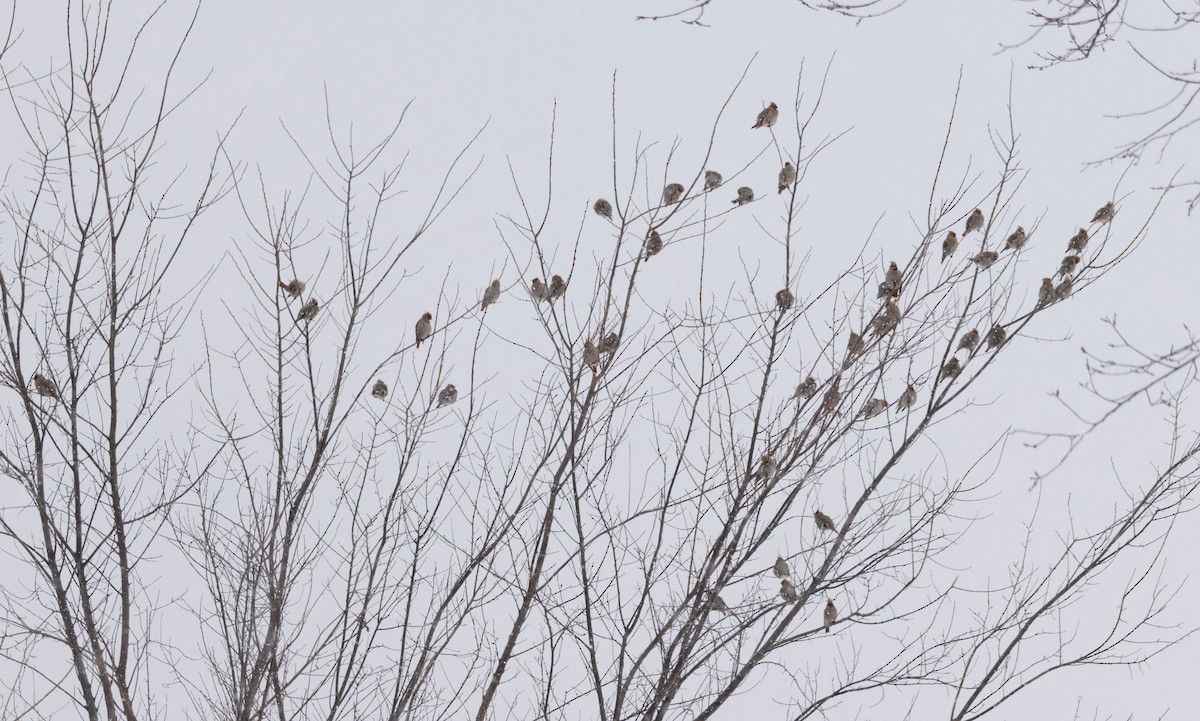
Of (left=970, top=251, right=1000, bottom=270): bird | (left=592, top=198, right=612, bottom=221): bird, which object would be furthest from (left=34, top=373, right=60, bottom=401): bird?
(left=970, top=251, right=1000, bottom=270): bird

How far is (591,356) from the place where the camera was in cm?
504

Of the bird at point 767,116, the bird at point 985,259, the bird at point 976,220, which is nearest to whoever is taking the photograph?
the bird at point 985,259

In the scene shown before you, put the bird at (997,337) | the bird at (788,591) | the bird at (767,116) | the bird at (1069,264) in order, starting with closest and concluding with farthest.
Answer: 1. the bird at (788,591)
2. the bird at (997,337)
3. the bird at (1069,264)
4. the bird at (767,116)

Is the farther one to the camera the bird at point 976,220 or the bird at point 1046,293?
the bird at point 976,220

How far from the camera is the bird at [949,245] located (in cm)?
580

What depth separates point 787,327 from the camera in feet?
17.5

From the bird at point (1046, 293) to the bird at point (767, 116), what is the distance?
3037 mm

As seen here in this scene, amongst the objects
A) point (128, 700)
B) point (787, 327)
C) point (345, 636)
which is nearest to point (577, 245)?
point (787, 327)

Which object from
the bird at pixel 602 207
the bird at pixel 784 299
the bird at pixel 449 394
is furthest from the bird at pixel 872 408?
the bird at pixel 449 394

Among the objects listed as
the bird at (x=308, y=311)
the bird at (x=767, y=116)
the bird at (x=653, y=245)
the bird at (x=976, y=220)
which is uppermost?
the bird at (x=767, y=116)

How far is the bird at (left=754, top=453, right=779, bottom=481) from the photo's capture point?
16.4ft

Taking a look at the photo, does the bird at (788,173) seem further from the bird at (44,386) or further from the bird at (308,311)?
the bird at (44,386)

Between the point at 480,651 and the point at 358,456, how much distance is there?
1.15 meters

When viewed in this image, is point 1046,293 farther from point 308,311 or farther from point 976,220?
point 308,311
